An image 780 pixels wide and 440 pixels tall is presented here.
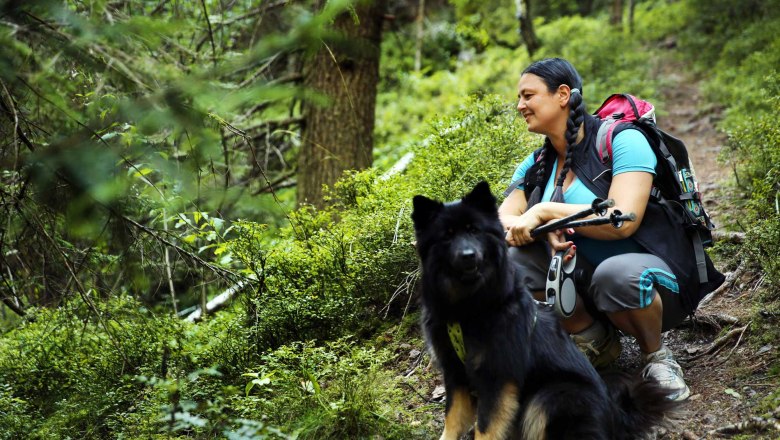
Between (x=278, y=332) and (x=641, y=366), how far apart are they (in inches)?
98.3

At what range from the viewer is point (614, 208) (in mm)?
3520

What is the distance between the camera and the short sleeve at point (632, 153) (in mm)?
3613

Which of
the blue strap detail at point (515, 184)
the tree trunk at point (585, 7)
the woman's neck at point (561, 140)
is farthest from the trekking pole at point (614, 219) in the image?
the tree trunk at point (585, 7)

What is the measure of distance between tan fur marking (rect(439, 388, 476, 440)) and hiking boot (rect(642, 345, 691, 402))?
1.13 m

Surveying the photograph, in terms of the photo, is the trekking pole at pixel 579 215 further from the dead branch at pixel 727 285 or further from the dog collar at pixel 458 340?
the dead branch at pixel 727 285

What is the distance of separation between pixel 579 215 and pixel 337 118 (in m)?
4.41

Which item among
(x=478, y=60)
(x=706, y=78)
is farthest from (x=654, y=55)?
(x=478, y=60)

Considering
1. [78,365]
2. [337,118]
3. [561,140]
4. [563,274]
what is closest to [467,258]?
[563,274]

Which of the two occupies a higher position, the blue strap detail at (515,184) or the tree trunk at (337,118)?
the tree trunk at (337,118)

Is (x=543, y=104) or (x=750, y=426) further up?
(x=543, y=104)

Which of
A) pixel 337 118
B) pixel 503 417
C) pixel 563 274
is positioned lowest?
pixel 503 417

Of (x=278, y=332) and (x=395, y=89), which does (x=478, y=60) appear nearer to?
(x=395, y=89)

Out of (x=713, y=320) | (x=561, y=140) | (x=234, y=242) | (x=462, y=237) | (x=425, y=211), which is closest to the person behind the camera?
(x=462, y=237)

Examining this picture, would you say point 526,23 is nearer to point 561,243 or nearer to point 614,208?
point 561,243
